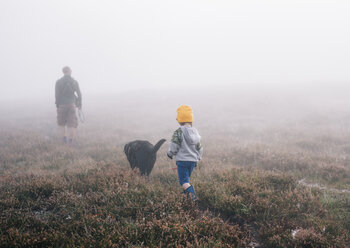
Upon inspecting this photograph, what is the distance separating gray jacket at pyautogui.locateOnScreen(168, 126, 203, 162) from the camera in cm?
396

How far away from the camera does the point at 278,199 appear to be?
3646 millimetres

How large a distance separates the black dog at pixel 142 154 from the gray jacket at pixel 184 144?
2.55 feet

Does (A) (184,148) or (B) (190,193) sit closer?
(B) (190,193)

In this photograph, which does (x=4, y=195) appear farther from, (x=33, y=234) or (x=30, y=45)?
(x=30, y=45)

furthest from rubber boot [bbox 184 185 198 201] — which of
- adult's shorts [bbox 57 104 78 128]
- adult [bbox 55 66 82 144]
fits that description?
adult's shorts [bbox 57 104 78 128]

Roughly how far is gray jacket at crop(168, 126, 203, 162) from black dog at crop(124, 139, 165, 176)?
78cm

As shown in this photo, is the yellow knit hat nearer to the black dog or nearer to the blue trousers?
the blue trousers

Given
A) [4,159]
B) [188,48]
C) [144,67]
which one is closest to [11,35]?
[144,67]

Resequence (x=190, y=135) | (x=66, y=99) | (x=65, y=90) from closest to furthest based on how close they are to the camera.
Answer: (x=190, y=135) < (x=65, y=90) < (x=66, y=99)

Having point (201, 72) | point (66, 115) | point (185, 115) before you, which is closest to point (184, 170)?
point (185, 115)

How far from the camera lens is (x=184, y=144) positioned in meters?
4.00

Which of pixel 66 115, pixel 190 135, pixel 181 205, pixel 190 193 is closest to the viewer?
pixel 181 205

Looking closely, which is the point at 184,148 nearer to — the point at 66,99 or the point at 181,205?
the point at 181,205

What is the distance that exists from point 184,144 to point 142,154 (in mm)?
1157
